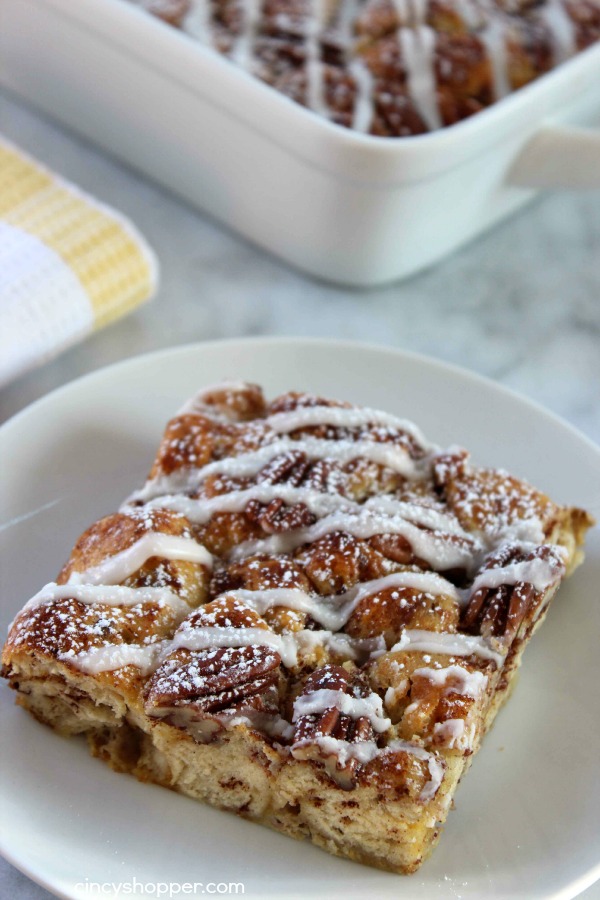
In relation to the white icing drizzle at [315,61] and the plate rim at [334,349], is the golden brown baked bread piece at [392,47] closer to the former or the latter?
the white icing drizzle at [315,61]

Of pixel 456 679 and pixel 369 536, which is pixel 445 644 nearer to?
pixel 456 679

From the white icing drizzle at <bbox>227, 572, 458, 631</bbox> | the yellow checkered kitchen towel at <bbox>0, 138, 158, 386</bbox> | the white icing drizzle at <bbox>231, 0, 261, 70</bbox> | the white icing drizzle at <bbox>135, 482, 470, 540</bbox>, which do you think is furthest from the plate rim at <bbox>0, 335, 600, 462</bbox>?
the white icing drizzle at <bbox>231, 0, 261, 70</bbox>

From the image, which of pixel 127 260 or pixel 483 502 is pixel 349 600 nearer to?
pixel 483 502

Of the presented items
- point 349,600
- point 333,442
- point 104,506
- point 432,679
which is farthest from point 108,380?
point 432,679

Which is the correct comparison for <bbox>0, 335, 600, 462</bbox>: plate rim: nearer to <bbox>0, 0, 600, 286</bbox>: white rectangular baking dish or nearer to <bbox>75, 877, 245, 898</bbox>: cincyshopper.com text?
<bbox>0, 0, 600, 286</bbox>: white rectangular baking dish

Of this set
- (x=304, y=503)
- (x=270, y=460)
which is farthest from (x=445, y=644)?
(x=270, y=460)

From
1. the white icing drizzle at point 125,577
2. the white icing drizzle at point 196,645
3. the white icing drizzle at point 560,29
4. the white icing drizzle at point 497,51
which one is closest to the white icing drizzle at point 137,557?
the white icing drizzle at point 125,577
